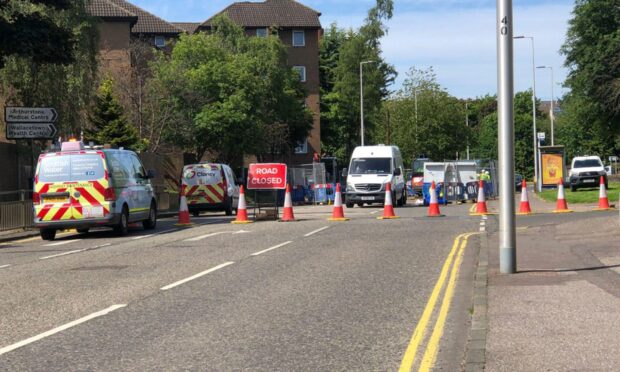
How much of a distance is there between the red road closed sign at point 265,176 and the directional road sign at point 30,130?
5.98 m

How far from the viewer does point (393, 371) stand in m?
6.06

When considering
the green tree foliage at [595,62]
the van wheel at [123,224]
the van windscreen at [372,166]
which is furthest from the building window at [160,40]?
the van wheel at [123,224]

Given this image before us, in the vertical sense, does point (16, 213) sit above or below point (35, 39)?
below

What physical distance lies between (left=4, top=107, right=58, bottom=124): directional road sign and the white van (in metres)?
13.0

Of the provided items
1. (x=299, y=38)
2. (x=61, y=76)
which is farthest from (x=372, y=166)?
(x=299, y=38)

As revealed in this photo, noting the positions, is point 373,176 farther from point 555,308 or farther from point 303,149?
point 303,149

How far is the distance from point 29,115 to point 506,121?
55.4ft

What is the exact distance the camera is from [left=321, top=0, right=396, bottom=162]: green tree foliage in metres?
75.3

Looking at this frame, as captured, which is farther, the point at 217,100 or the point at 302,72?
the point at 302,72

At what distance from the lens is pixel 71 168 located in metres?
19.2

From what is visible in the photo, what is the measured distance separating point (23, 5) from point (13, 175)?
699 cm

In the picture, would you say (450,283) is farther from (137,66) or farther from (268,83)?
(268,83)

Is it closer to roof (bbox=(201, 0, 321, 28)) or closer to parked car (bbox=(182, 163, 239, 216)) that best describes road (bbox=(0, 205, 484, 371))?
→ parked car (bbox=(182, 163, 239, 216))

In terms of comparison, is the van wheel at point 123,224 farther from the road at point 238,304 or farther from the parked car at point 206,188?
the parked car at point 206,188
